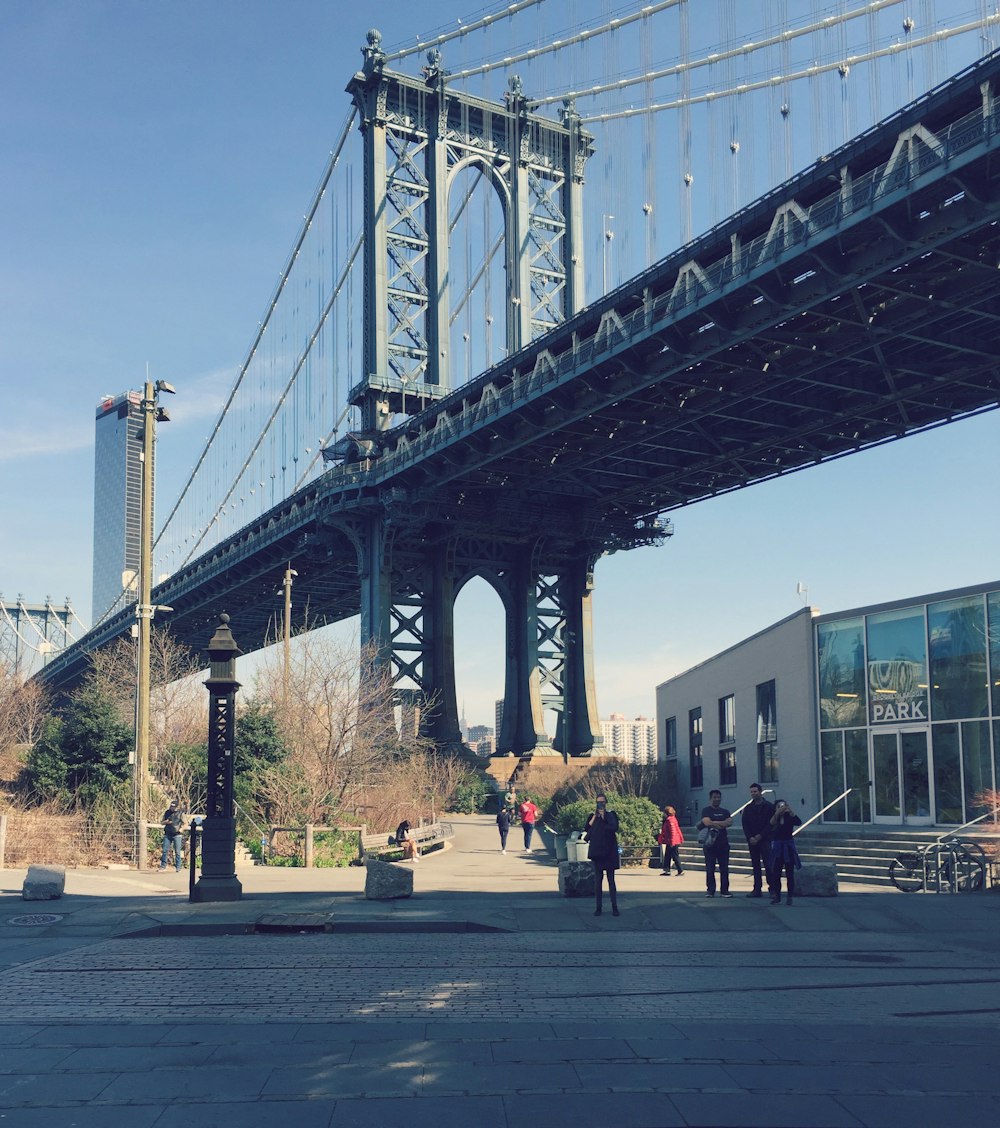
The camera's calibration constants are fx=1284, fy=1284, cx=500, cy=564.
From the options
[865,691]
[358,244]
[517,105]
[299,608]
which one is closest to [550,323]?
[517,105]

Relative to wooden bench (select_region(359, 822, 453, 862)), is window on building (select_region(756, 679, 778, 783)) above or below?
above

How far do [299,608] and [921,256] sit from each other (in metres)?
62.0

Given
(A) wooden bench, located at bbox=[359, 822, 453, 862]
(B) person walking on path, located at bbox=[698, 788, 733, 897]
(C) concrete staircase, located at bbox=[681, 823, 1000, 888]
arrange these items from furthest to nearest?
(A) wooden bench, located at bbox=[359, 822, 453, 862]
(C) concrete staircase, located at bbox=[681, 823, 1000, 888]
(B) person walking on path, located at bbox=[698, 788, 733, 897]

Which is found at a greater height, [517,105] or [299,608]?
[517,105]

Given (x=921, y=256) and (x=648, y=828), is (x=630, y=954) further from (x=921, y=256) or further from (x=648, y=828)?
(x=921, y=256)

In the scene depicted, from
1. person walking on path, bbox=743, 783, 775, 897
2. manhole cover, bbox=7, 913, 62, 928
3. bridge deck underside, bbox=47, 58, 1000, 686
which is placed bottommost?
manhole cover, bbox=7, 913, 62, 928

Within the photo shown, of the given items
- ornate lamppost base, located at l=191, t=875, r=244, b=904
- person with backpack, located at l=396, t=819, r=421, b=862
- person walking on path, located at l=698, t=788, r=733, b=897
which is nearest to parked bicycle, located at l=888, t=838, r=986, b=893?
person walking on path, located at l=698, t=788, r=733, b=897

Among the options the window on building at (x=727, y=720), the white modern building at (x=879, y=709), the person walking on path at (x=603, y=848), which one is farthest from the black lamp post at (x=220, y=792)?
the window on building at (x=727, y=720)

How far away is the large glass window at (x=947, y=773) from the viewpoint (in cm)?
2627

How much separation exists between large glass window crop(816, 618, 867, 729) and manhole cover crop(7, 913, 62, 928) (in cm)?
1830

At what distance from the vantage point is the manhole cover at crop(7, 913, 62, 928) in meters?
16.9

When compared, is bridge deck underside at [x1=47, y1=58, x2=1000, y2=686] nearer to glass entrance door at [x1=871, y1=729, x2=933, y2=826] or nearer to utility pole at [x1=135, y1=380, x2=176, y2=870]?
glass entrance door at [x1=871, y1=729, x2=933, y2=826]

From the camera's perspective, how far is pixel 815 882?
19.3 meters

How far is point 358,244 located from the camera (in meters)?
75.0
